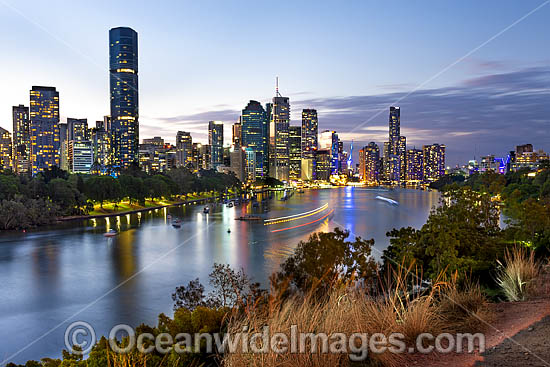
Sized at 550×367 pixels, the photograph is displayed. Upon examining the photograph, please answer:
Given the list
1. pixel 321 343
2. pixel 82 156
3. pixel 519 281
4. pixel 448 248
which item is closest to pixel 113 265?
pixel 448 248

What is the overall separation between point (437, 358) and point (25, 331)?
2135 cm

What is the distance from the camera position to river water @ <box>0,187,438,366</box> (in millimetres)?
20781

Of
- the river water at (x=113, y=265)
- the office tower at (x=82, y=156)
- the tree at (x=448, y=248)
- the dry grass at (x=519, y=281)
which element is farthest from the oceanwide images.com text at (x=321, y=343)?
the office tower at (x=82, y=156)

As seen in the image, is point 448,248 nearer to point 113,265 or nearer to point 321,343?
point 321,343

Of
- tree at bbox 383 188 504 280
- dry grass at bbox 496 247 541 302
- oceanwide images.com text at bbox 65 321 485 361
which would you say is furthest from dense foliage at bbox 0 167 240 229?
dry grass at bbox 496 247 541 302

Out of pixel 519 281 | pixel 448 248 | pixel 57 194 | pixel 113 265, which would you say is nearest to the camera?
pixel 519 281

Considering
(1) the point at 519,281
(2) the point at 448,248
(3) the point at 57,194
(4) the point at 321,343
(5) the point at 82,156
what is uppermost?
(5) the point at 82,156

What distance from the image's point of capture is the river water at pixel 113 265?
2078cm

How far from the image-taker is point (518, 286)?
23.1 ft

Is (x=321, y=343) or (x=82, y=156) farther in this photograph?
(x=82, y=156)

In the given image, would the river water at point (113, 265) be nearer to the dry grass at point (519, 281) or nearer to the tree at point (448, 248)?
the tree at point (448, 248)

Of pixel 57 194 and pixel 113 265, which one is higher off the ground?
pixel 57 194

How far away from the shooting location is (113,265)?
109 feet

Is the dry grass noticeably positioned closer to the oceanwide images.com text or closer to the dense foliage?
the oceanwide images.com text
